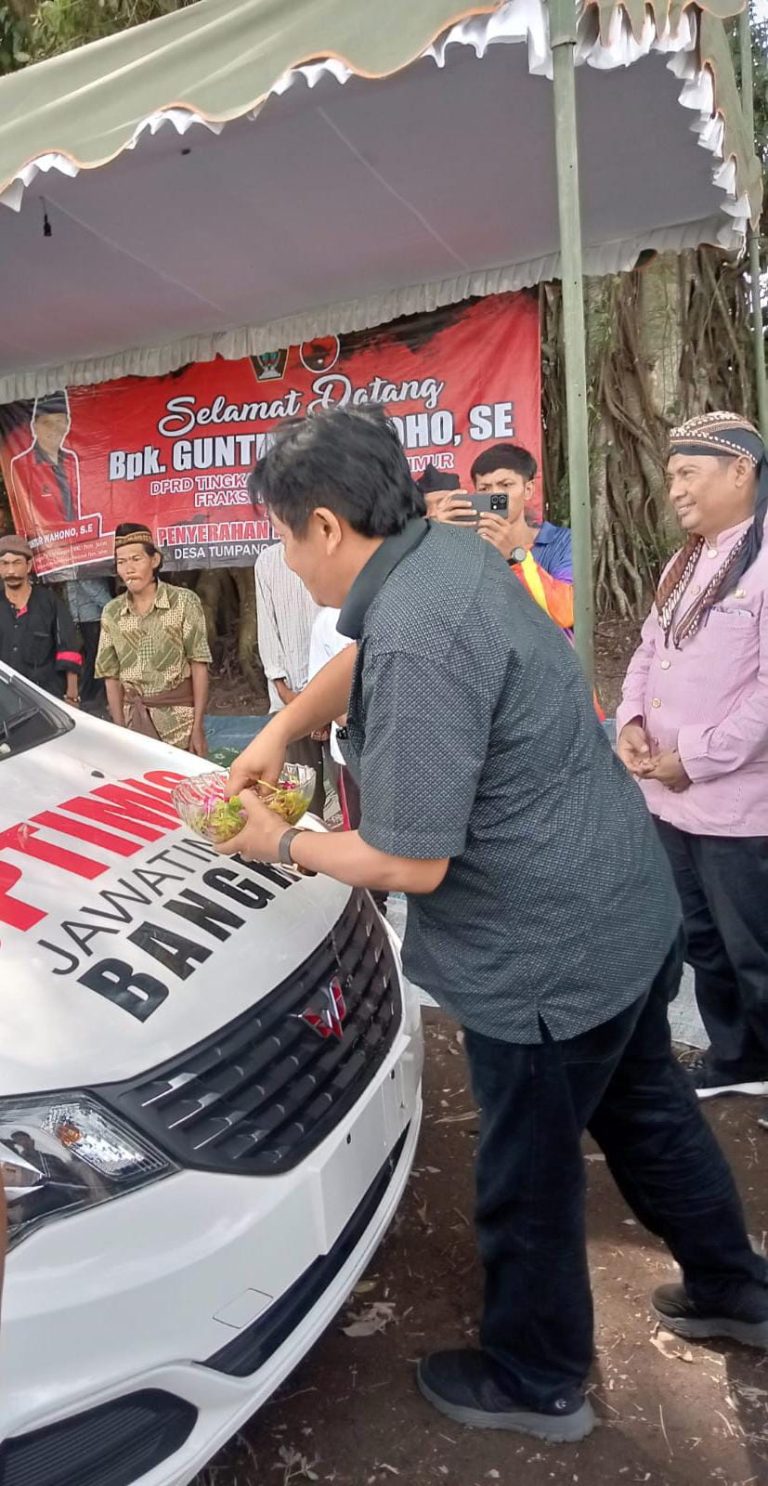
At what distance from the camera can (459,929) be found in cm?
174

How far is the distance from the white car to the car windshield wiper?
0.43m

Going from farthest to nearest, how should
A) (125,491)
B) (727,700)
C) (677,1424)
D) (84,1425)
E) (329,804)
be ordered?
(125,491), (329,804), (727,700), (677,1424), (84,1425)

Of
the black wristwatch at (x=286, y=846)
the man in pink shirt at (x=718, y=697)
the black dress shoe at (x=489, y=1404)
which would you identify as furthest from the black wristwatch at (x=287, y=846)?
the man in pink shirt at (x=718, y=697)

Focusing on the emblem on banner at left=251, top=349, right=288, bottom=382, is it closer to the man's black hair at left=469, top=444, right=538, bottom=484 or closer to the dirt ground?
the man's black hair at left=469, top=444, right=538, bottom=484

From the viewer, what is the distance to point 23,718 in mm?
2826

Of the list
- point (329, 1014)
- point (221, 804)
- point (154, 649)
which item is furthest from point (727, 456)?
point (154, 649)

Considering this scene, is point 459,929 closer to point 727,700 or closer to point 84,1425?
point 84,1425

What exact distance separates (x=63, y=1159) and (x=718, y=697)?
193 centimetres

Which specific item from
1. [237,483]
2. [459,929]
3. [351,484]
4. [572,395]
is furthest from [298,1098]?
[237,483]

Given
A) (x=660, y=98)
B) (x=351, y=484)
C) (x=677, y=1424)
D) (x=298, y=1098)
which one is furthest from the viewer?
(x=660, y=98)

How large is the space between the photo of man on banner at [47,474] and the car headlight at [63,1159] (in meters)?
5.63

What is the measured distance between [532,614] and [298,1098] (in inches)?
35.4

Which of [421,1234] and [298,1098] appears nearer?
[298,1098]

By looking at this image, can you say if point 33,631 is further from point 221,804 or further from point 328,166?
point 221,804
